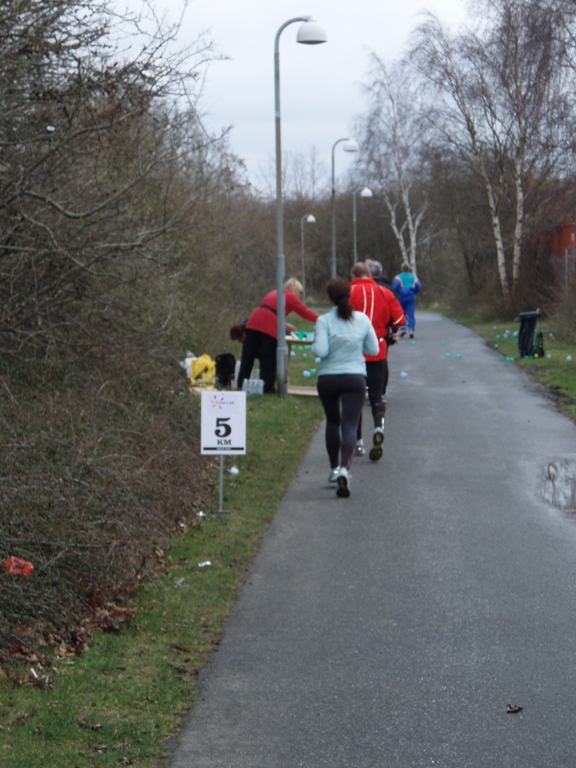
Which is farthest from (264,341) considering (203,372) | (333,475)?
Result: (333,475)

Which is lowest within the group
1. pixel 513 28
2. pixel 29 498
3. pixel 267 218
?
pixel 29 498

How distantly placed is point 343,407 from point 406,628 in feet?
14.8

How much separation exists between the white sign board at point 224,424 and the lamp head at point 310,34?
8692 mm

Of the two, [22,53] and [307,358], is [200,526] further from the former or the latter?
[307,358]

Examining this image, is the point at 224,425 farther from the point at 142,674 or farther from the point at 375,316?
the point at 142,674

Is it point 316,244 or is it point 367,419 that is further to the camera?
point 316,244

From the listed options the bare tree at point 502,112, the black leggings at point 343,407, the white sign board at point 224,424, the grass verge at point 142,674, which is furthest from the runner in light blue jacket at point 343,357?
the bare tree at point 502,112

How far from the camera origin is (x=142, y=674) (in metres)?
5.80

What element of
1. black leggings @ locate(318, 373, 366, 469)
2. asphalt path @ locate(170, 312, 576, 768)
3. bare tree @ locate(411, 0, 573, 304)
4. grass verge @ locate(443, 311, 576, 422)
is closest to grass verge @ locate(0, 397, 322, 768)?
asphalt path @ locate(170, 312, 576, 768)

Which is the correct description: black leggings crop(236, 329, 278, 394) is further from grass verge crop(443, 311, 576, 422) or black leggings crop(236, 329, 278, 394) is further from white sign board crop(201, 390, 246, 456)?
white sign board crop(201, 390, 246, 456)

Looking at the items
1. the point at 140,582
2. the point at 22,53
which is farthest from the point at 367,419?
the point at 140,582

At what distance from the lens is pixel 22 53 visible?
981 cm

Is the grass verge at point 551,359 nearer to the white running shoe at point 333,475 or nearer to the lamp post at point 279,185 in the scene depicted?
the lamp post at point 279,185

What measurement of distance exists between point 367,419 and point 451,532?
671 centimetres
